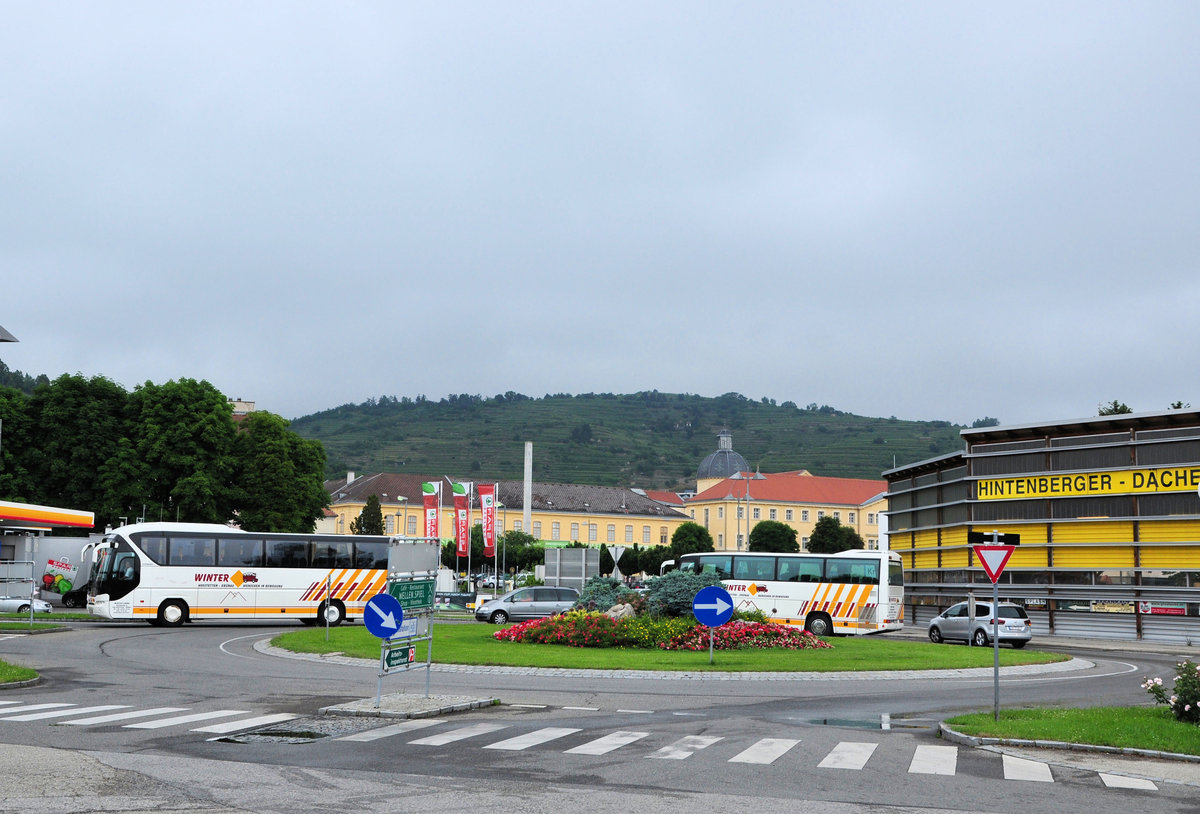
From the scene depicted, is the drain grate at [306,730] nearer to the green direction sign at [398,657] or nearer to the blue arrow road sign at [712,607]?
the green direction sign at [398,657]

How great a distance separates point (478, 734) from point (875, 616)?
3035cm

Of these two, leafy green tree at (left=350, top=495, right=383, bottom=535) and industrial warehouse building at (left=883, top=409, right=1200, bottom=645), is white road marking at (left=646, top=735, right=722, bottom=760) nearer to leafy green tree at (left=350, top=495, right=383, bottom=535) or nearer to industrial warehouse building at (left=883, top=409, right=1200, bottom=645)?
industrial warehouse building at (left=883, top=409, right=1200, bottom=645)

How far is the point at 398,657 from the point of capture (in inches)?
656

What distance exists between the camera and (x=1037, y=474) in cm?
4400

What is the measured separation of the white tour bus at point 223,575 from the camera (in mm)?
39375

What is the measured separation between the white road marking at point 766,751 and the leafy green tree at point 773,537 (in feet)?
364

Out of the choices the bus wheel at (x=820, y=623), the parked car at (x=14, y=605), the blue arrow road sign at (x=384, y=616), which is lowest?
the bus wheel at (x=820, y=623)

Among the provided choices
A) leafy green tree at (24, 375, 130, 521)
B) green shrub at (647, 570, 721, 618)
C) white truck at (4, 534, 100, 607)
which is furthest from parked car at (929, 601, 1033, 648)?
leafy green tree at (24, 375, 130, 521)

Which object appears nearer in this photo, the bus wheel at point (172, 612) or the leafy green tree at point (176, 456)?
the bus wheel at point (172, 612)

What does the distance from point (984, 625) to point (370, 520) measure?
90557 millimetres

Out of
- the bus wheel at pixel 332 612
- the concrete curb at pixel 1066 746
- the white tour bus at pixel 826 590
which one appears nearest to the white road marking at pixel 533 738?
→ the concrete curb at pixel 1066 746

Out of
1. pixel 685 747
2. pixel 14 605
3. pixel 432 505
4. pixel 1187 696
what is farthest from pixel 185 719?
pixel 432 505

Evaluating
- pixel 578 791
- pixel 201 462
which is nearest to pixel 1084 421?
pixel 578 791

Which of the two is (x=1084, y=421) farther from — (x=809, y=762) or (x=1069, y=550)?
(x=809, y=762)
